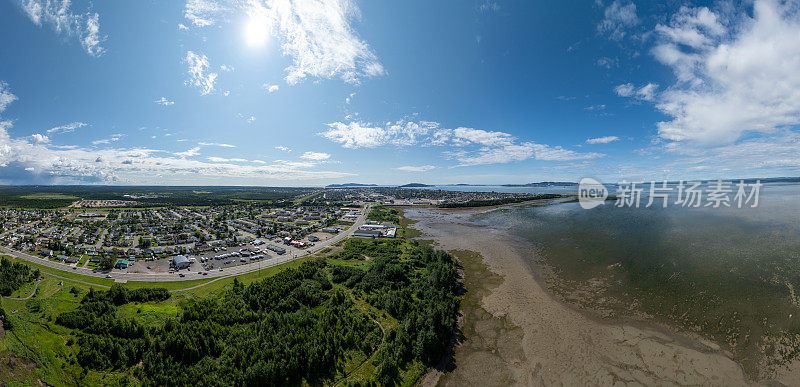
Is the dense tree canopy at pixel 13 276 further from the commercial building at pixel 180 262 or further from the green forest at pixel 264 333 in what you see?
the commercial building at pixel 180 262

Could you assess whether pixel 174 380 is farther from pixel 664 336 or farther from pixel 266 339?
pixel 664 336

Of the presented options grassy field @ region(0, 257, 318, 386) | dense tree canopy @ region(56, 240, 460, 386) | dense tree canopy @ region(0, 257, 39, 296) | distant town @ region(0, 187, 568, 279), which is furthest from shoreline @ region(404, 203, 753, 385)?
dense tree canopy @ region(0, 257, 39, 296)

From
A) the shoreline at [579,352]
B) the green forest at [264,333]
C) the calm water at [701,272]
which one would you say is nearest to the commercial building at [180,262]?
the green forest at [264,333]

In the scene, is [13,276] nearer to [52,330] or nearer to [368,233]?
[52,330]

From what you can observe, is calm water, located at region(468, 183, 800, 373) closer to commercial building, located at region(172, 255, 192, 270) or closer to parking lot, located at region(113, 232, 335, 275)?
parking lot, located at region(113, 232, 335, 275)

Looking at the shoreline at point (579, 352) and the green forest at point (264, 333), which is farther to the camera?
the shoreline at point (579, 352)

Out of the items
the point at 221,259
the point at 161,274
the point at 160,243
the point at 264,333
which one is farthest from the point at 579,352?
the point at 160,243
